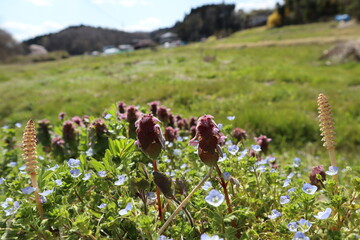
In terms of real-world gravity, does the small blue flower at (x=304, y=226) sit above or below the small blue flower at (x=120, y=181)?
below

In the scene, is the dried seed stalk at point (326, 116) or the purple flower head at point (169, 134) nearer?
the dried seed stalk at point (326, 116)

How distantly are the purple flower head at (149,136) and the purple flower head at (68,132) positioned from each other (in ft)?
4.81

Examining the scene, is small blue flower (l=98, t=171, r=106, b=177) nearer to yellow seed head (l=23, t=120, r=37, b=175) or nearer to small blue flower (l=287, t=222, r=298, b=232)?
yellow seed head (l=23, t=120, r=37, b=175)

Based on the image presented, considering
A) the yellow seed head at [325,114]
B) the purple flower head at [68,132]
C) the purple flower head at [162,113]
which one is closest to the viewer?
the yellow seed head at [325,114]

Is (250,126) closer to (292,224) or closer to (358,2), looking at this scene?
(292,224)

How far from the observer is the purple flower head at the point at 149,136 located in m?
1.29

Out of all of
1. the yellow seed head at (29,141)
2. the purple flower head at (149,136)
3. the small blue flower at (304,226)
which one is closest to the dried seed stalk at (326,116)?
the small blue flower at (304,226)

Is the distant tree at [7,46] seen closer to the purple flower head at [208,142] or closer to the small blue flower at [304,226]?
the purple flower head at [208,142]

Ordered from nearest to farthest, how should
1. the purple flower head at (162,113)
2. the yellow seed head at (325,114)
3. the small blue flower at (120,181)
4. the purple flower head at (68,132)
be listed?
the yellow seed head at (325,114) → the small blue flower at (120,181) → the purple flower head at (68,132) → the purple flower head at (162,113)

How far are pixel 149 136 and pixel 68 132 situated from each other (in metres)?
1.51

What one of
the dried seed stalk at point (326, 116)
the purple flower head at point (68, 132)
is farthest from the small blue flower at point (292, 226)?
the purple flower head at point (68, 132)

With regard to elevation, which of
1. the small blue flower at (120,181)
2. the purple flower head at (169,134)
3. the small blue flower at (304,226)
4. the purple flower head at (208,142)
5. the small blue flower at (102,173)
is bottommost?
the purple flower head at (169,134)

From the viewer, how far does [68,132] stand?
102 inches

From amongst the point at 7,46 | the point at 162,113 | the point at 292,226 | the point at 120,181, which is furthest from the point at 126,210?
the point at 7,46
